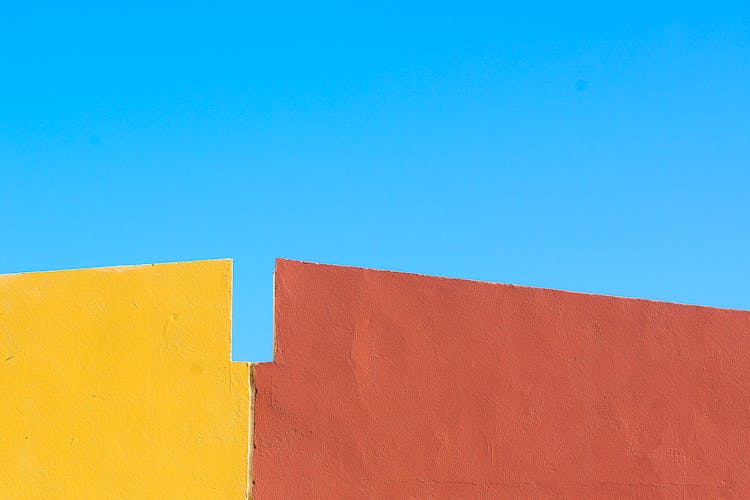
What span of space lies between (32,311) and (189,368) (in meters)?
0.89

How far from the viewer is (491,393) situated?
5.00m

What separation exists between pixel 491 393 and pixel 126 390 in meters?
1.95

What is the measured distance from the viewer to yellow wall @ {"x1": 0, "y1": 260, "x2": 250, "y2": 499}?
444 cm

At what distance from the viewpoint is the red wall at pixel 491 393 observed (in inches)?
183

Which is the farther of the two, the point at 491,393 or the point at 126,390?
the point at 491,393

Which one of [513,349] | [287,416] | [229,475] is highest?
[513,349]

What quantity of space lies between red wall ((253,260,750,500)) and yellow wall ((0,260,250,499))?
22cm

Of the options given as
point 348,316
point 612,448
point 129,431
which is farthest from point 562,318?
point 129,431

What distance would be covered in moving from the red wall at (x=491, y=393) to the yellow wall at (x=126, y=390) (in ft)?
0.74

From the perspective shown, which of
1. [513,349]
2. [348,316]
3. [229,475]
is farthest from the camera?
[513,349]

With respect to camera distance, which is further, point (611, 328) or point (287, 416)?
point (611, 328)

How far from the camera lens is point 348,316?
478 cm

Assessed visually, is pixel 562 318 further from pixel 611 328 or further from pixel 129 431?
pixel 129 431

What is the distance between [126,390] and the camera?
14.8 ft
